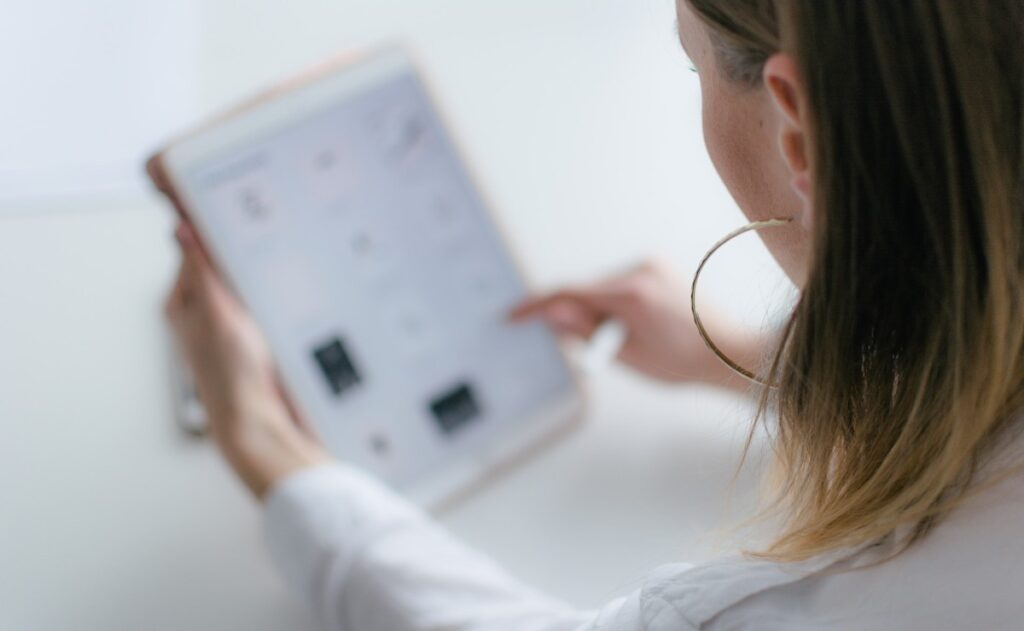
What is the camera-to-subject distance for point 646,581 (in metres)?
0.45

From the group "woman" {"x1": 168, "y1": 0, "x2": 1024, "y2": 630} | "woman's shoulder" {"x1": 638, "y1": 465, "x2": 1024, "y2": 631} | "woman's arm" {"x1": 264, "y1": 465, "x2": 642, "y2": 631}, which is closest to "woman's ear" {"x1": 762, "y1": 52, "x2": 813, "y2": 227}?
"woman" {"x1": 168, "y1": 0, "x2": 1024, "y2": 630}

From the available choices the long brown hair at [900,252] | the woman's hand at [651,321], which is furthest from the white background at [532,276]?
the long brown hair at [900,252]

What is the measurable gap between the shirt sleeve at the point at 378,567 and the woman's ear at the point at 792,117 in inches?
10.0

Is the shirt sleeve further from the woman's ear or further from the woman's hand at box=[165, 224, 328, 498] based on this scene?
the woman's ear

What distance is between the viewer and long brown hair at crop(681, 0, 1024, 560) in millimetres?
321

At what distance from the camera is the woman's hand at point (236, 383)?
61 cm

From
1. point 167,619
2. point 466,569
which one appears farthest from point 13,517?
point 466,569

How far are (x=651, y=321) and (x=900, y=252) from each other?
1.22ft

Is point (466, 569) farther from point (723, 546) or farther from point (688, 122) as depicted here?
point (688, 122)

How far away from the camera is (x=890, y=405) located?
397 millimetres

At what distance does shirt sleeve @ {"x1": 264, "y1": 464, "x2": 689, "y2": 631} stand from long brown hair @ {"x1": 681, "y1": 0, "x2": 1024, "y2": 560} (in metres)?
0.18

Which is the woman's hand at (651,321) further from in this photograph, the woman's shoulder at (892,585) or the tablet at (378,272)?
the woman's shoulder at (892,585)

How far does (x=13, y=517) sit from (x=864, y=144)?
0.50 metres

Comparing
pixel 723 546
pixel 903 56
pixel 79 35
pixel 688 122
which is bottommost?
pixel 723 546
